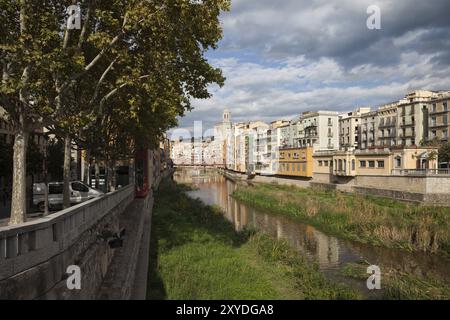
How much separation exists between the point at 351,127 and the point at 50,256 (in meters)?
97.7

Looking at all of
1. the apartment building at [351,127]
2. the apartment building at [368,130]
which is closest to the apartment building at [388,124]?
the apartment building at [368,130]

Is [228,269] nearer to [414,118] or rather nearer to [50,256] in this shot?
[50,256]

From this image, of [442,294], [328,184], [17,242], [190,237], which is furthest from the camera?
[328,184]

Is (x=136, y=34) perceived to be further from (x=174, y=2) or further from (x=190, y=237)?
(x=190, y=237)

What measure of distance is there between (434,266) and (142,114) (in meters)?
21.0

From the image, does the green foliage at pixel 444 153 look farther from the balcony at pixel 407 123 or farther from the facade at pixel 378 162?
the balcony at pixel 407 123

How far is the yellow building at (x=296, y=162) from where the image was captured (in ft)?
224

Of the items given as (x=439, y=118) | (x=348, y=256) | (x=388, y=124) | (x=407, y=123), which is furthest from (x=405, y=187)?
(x=388, y=124)

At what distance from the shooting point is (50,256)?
9336 mm

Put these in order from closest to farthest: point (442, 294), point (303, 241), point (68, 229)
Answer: point (68, 229)
point (442, 294)
point (303, 241)

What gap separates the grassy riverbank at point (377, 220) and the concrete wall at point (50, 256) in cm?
2127

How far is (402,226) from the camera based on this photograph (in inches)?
1137

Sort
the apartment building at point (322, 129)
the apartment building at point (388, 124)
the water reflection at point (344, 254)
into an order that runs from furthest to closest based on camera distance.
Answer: the apartment building at point (322, 129), the apartment building at point (388, 124), the water reflection at point (344, 254)
